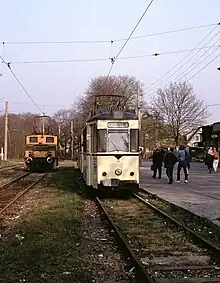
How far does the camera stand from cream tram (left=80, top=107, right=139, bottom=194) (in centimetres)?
1823

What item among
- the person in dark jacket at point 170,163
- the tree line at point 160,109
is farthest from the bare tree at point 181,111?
the person in dark jacket at point 170,163

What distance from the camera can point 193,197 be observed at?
18.0 m

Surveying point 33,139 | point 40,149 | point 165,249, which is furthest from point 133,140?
point 33,139

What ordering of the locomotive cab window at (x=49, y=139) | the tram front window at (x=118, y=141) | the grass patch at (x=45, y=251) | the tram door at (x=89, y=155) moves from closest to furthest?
1. the grass patch at (x=45, y=251)
2. the tram front window at (x=118, y=141)
3. the tram door at (x=89, y=155)
4. the locomotive cab window at (x=49, y=139)

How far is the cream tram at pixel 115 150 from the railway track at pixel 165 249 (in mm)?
3786

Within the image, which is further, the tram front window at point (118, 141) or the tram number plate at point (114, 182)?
the tram front window at point (118, 141)

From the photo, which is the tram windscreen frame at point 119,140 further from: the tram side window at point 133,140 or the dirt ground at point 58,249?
the dirt ground at point 58,249

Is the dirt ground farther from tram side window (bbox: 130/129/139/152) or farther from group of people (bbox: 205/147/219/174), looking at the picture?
group of people (bbox: 205/147/219/174)

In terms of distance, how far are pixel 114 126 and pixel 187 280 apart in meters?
11.8

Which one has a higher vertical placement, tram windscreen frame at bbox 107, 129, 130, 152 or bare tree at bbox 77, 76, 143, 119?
bare tree at bbox 77, 76, 143, 119

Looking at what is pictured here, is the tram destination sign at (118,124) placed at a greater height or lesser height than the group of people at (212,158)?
greater

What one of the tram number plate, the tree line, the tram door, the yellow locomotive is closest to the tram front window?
the tram number plate

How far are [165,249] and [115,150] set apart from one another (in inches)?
366

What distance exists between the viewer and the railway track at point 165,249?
7368 millimetres
